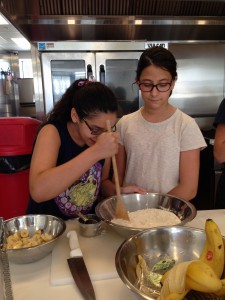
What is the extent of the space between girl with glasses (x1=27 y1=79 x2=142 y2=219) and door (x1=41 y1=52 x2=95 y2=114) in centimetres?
181

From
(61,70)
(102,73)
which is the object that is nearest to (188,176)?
(102,73)

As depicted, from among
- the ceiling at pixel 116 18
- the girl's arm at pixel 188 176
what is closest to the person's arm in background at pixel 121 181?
the girl's arm at pixel 188 176

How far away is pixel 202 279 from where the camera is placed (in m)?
0.53

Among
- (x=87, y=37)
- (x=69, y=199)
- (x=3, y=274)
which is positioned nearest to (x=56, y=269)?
(x=3, y=274)

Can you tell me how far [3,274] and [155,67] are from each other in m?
1.00

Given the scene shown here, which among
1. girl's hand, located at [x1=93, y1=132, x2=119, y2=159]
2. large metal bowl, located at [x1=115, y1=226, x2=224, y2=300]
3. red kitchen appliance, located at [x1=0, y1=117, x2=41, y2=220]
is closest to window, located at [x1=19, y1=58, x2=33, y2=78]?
red kitchen appliance, located at [x1=0, y1=117, x2=41, y2=220]

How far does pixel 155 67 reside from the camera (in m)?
1.24

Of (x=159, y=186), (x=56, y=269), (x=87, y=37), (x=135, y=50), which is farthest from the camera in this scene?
(x=87, y=37)

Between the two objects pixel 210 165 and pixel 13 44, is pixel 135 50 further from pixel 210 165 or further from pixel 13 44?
pixel 13 44

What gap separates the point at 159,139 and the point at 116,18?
2.05 metres

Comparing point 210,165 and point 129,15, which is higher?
point 129,15

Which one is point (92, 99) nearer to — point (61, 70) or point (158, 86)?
point (158, 86)

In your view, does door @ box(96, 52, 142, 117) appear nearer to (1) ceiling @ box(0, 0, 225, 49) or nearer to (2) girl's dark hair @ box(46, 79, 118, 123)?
(1) ceiling @ box(0, 0, 225, 49)

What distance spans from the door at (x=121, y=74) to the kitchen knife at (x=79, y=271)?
2.09m
